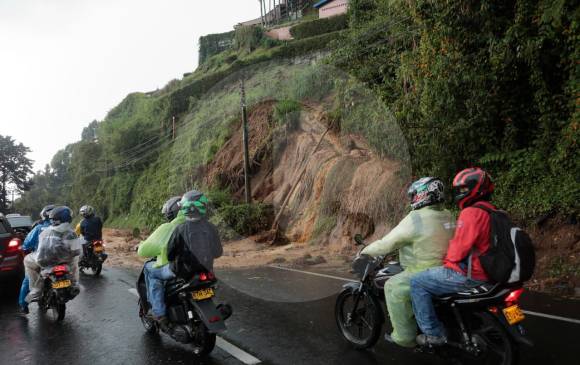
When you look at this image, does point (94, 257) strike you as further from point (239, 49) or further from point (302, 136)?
point (239, 49)

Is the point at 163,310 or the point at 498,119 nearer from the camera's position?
the point at 163,310

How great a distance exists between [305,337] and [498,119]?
29.5ft

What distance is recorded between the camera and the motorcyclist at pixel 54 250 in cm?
693

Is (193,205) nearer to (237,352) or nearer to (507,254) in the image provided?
(237,352)

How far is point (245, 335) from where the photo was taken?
5871 millimetres

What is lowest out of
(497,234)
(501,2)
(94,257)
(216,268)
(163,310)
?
(216,268)

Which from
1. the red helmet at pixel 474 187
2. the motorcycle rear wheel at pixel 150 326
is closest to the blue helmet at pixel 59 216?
the motorcycle rear wheel at pixel 150 326

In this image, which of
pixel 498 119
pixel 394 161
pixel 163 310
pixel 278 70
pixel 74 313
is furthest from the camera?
pixel 278 70

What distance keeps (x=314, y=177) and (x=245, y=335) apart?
1410cm

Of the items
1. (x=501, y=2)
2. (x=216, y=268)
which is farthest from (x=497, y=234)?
(x=216, y=268)

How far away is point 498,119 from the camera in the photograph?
12250mm

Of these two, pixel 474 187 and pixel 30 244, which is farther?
pixel 30 244

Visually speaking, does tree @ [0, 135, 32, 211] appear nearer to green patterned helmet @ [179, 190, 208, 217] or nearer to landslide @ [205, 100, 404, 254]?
landslide @ [205, 100, 404, 254]

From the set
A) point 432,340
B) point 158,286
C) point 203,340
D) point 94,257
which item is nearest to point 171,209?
point 158,286
